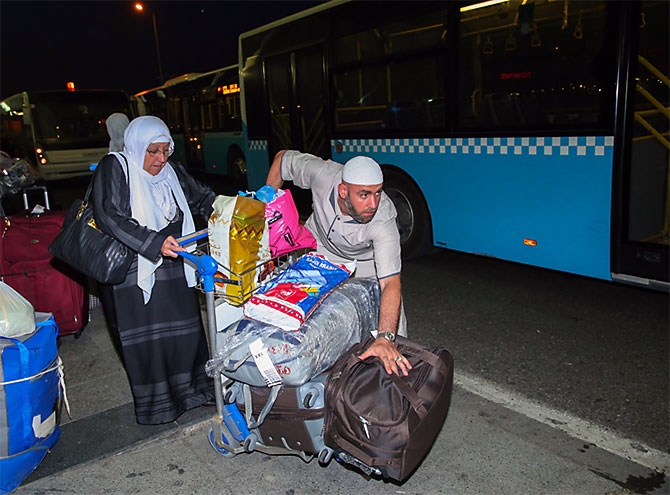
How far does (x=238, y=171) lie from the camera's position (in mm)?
15367

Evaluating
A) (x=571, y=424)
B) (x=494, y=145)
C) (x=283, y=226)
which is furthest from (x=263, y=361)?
(x=494, y=145)

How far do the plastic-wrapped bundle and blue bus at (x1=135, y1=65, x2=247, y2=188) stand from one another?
1220 cm

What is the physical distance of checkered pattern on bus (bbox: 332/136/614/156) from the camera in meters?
A: 4.90

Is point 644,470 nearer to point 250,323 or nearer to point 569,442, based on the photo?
point 569,442

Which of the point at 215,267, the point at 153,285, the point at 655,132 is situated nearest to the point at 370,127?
the point at 655,132

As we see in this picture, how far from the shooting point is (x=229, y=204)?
2.58 metres

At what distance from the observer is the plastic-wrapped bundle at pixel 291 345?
2.38m

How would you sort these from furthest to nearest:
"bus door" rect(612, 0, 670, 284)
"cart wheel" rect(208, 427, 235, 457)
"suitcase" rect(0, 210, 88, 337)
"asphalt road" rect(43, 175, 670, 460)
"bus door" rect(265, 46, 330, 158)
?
"bus door" rect(265, 46, 330, 158) → "bus door" rect(612, 0, 670, 284) → "suitcase" rect(0, 210, 88, 337) → "asphalt road" rect(43, 175, 670, 460) → "cart wheel" rect(208, 427, 235, 457)

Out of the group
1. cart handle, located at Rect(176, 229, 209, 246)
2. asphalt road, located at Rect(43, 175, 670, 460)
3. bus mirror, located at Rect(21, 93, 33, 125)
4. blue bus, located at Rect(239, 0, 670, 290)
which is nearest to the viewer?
cart handle, located at Rect(176, 229, 209, 246)

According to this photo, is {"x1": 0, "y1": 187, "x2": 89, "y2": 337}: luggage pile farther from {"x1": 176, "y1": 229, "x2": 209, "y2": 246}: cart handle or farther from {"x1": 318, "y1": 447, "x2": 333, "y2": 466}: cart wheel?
{"x1": 318, "y1": 447, "x2": 333, "y2": 466}: cart wheel

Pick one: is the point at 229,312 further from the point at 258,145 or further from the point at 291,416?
the point at 258,145

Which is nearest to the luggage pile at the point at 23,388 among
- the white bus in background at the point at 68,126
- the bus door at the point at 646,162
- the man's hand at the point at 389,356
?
the man's hand at the point at 389,356

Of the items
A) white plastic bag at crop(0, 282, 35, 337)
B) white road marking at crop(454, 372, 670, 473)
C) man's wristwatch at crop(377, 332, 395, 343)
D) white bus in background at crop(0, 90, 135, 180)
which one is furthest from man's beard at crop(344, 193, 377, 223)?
white bus in background at crop(0, 90, 135, 180)

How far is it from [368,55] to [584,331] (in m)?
4.17
